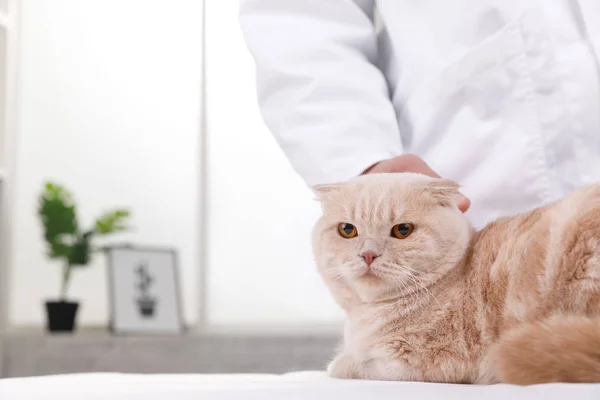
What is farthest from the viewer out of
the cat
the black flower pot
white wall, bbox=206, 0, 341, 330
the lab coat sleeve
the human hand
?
white wall, bbox=206, 0, 341, 330

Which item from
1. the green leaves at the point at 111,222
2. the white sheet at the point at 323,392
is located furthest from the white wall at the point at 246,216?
the white sheet at the point at 323,392

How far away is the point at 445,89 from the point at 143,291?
8.16 feet

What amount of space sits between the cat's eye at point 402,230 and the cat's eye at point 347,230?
0.04 meters

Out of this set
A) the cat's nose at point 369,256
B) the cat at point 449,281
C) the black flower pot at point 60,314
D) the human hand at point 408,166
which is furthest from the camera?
the black flower pot at point 60,314

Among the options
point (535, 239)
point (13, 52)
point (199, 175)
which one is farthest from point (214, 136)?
point (535, 239)

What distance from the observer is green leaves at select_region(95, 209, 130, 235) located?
10.3ft

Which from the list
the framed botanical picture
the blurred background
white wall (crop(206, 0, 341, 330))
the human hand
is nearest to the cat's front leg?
the human hand

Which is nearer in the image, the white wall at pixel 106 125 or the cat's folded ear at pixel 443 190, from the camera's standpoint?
the cat's folded ear at pixel 443 190

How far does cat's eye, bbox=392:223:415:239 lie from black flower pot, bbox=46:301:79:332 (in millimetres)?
2558

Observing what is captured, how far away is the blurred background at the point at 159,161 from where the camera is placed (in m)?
3.44

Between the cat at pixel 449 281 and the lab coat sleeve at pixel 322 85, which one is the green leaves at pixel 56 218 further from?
the cat at pixel 449 281

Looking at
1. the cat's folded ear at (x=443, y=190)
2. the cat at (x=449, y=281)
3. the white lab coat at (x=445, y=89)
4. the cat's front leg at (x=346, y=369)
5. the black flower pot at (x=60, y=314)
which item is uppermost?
the white lab coat at (x=445, y=89)

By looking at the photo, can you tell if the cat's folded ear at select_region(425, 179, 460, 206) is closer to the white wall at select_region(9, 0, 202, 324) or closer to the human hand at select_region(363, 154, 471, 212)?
the human hand at select_region(363, 154, 471, 212)

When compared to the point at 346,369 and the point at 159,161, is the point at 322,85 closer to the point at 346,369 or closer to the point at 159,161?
the point at 346,369
